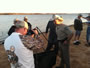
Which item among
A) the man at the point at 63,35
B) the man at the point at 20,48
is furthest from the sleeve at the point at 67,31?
the man at the point at 20,48

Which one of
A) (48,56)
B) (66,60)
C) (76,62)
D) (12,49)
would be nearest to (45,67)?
(48,56)

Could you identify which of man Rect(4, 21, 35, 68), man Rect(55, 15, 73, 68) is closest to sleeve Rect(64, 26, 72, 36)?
man Rect(55, 15, 73, 68)


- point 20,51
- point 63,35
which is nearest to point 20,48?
point 20,51

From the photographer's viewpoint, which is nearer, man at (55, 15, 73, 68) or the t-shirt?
the t-shirt

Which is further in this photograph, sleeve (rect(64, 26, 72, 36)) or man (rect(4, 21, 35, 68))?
sleeve (rect(64, 26, 72, 36))

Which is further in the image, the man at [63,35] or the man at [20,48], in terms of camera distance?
the man at [63,35]

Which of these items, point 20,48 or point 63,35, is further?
point 63,35

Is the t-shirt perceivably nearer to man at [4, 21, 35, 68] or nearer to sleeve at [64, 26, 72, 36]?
man at [4, 21, 35, 68]

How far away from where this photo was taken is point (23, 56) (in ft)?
6.88

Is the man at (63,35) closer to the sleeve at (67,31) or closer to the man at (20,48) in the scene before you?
the sleeve at (67,31)

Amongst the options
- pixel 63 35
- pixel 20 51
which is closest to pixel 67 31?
pixel 63 35

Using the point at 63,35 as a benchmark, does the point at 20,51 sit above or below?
above

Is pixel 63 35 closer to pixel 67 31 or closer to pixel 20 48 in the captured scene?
pixel 67 31

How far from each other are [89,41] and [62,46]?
4.38 metres
